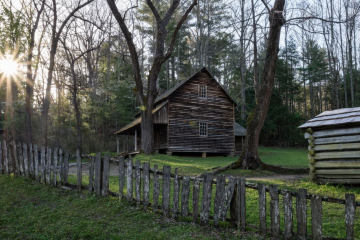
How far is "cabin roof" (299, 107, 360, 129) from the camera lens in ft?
28.4

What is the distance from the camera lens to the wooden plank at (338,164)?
8531 millimetres

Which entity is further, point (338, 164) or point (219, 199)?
point (338, 164)

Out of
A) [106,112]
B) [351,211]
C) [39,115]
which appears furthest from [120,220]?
[39,115]

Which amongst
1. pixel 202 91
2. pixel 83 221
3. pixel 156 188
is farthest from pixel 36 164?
pixel 202 91

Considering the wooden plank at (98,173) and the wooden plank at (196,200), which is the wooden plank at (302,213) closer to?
the wooden plank at (196,200)

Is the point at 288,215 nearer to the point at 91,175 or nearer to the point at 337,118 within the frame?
the point at 91,175

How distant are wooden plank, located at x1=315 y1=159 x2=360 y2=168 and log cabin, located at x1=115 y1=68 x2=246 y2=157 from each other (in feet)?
51.7

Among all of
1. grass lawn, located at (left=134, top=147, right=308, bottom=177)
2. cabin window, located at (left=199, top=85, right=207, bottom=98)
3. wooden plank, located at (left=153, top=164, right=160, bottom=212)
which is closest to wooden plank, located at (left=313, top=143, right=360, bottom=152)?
grass lawn, located at (left=134, top=147, right=308, bottom=177)

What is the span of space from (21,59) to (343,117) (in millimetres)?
14624

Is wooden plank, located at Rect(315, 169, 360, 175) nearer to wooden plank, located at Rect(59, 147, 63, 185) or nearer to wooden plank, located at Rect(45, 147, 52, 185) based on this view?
wooden plank, located at Rect(59, 147, 63, 185)

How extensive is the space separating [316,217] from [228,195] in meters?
1.50

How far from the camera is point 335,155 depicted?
29.6 feet

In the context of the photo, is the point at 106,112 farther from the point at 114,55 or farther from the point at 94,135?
the point at 114,55

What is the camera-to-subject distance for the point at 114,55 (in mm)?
41375
